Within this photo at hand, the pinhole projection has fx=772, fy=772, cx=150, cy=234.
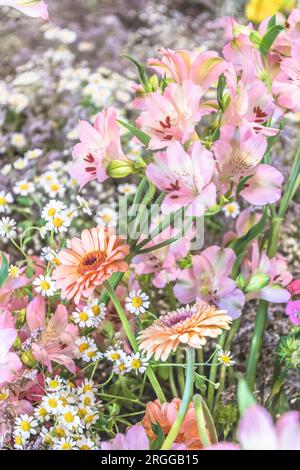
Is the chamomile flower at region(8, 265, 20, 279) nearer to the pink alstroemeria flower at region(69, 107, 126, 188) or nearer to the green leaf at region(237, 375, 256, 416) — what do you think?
the pink alstroemeria flower at region(69, 107, 126, 188)

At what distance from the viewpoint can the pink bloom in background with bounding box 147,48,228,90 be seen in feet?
1.80

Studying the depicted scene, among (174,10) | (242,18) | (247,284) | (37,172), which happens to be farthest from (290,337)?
(174,10)

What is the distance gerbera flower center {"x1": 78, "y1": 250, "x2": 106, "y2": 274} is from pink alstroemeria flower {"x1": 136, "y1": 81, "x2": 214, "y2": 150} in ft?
0.27

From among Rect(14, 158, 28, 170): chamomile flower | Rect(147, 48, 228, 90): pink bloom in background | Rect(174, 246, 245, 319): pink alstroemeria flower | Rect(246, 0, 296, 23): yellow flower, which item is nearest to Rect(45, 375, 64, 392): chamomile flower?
Rect(174, 246, 245, 319): pink alstroemeria flower

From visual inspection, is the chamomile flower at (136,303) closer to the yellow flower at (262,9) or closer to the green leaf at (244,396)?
the green leaf at (244,396)

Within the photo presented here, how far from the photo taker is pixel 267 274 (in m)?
0.59

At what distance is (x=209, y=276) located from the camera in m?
0.59

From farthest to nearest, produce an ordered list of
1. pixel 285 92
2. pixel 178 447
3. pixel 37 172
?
pixel 37 172, pixel 285 92, pixel 178 447

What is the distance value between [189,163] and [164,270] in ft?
0.49

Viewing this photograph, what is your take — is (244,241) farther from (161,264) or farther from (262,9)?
(262,9)

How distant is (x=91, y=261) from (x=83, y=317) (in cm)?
5

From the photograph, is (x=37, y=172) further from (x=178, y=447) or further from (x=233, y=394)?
(x=178, y=447)

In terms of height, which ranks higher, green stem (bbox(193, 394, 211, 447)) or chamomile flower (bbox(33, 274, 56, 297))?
chamomile flower (bbox(33, 274, 56, 297))

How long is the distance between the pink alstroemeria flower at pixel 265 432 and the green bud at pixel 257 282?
0.19m
